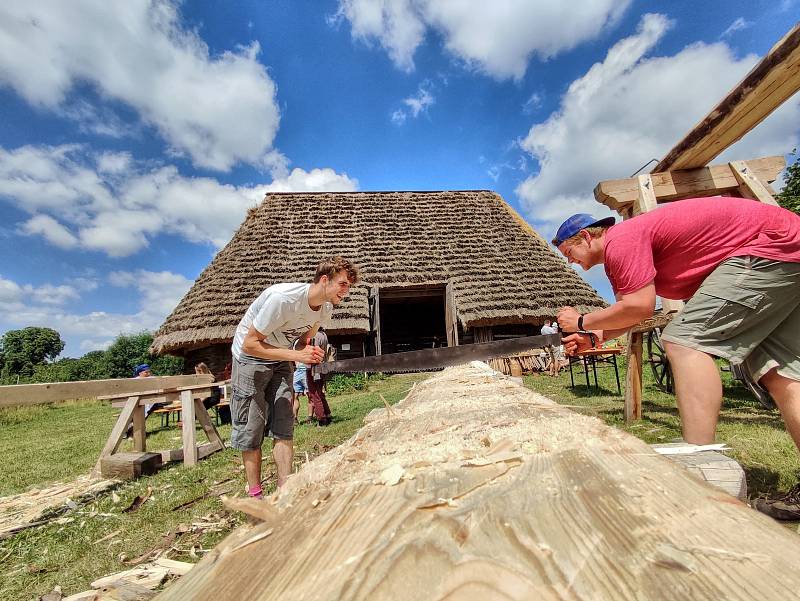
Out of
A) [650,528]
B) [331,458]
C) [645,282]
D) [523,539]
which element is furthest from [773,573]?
[645,282]

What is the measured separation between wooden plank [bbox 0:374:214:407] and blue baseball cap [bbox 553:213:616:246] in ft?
11.6

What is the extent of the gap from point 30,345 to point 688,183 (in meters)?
65.5

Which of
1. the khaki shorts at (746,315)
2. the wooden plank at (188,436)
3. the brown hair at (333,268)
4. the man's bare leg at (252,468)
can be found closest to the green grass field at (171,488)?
the wooden plank at (188,436)

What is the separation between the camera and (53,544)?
9.18 ft

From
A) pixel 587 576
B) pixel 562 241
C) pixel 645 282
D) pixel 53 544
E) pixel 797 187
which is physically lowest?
pixel 53 544

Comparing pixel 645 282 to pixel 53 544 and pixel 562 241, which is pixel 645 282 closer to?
pixel 562 241

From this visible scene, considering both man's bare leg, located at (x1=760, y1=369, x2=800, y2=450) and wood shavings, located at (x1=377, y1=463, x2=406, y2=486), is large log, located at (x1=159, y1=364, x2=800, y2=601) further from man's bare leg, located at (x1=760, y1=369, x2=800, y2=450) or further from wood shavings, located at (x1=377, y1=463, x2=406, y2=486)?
man's bare leg, located at (x1=760, y1=369, x2=800, y2=450)

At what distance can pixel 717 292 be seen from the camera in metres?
1.88

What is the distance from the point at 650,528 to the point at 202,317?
12443 mm

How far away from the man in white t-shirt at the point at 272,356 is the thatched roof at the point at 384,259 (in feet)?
27.4

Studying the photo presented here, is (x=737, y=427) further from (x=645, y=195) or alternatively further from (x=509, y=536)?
(x=509, y=536)

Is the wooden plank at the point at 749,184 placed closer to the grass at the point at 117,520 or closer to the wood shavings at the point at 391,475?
the wood shavings at the point at 391,475

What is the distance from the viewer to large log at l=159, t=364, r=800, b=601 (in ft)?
1.82

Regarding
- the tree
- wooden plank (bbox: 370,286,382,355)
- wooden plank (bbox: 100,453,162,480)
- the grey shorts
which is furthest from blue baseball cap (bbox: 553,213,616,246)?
the tree
